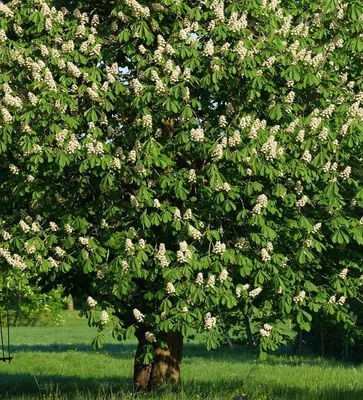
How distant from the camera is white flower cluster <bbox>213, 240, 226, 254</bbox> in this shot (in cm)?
1213

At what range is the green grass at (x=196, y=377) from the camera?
1549 cm

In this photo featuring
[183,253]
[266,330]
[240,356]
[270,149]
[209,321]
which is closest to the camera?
[270,149]

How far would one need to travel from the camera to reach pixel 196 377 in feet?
71.2

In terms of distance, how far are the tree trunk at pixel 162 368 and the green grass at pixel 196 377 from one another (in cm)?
39

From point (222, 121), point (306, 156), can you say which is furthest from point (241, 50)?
point (306, 156)

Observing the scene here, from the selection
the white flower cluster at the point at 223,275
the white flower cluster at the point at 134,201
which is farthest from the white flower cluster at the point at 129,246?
the white flower cluster at the point at 223,275

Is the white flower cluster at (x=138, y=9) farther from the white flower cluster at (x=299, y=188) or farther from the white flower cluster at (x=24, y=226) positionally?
the white flower cluster at (x=24, y=226)

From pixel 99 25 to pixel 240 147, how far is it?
3.61 m

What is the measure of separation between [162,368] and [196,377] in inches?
238

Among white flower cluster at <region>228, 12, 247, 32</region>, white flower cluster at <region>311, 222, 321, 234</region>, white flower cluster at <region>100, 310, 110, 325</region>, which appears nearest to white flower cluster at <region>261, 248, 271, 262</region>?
white flower cluster at <region>311, 222, 321, 234</region>

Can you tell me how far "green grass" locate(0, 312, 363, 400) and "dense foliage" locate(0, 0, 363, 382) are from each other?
2.58m

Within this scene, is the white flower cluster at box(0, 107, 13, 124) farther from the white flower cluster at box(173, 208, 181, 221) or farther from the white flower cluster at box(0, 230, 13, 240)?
the white flower cluster at box(173, 208, 181, 221)

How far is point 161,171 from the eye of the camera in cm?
1304

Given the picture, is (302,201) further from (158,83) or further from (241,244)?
(158,83)
